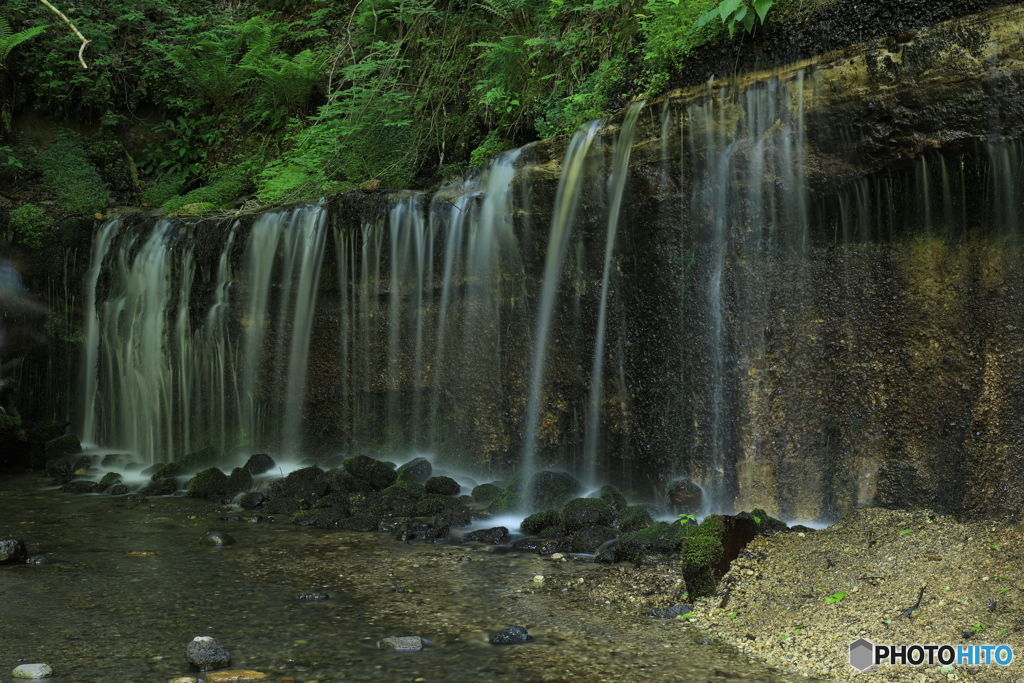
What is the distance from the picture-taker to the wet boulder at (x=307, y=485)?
27.4ft

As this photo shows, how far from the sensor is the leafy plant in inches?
269

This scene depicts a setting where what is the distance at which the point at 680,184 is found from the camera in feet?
24.5

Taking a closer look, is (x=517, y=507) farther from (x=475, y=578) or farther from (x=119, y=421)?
(x=119, y=421)

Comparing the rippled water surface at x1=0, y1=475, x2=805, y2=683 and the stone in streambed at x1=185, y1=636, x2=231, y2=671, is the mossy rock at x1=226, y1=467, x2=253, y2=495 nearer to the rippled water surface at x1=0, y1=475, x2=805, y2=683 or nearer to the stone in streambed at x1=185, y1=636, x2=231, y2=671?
the rippled water surface at x1=0, y1=475, x2=805, y2=683

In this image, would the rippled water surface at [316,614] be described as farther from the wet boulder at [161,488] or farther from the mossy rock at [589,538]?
the wet boulder at [161,488]

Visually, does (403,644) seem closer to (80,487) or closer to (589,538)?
(589,538)

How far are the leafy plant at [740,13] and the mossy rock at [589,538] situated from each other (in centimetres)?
425

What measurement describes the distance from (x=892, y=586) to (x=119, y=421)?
10.7 m

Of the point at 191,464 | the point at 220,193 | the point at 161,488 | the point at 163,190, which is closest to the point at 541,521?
the point at 161,488

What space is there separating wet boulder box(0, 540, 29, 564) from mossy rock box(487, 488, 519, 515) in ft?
12.3

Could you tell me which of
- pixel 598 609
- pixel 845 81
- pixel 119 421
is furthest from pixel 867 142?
pixel 119 421

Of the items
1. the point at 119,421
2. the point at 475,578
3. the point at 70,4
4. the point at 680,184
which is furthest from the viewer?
the point at 70,4

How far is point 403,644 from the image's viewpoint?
429 centimetres

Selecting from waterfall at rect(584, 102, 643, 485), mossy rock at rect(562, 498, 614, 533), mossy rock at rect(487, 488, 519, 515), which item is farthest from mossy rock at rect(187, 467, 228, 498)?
mossy rock at rect(562, 498, 614, 533)
